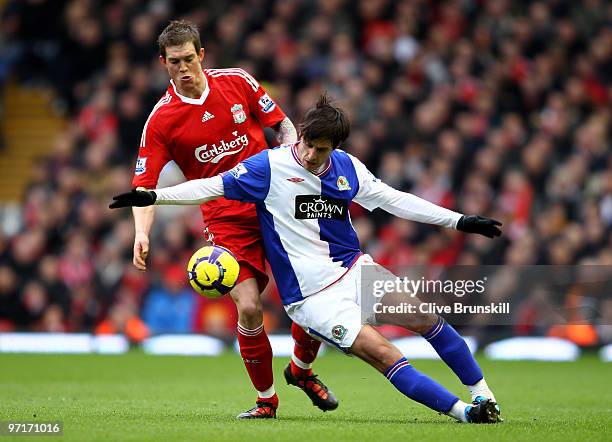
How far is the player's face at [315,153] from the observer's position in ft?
25.1

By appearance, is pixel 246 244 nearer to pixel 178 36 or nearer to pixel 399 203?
pixel 399 203

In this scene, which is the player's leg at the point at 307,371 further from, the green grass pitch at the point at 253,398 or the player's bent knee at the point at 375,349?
the player's bent knee at the point at 375,349

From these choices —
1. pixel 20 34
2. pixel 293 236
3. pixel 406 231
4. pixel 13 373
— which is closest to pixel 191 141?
pixel 293 236

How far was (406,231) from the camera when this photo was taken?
16.4 meters

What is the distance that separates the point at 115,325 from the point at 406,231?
4418 millimetres

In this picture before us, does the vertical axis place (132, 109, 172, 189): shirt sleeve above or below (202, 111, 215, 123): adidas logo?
below

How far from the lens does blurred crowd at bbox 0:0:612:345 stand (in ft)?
53.1

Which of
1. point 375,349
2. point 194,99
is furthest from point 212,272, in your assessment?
point 194,99

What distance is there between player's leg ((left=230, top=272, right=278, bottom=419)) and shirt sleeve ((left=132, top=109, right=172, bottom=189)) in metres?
0.94

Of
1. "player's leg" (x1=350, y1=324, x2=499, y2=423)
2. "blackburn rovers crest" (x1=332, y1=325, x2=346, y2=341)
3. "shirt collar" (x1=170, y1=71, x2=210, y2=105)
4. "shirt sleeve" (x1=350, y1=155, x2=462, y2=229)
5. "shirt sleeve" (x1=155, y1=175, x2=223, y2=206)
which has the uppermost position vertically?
"shirt collar" (x1=170, y1=71, x2=210, y2=105)

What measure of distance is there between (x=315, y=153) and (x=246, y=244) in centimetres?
116

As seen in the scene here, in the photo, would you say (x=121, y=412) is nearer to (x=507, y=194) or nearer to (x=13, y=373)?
(x=13, y=373)

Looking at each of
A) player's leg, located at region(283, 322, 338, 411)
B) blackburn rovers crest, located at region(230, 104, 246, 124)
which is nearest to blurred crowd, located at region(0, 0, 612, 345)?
player's leg, located at region(283, 322, 338, 411)

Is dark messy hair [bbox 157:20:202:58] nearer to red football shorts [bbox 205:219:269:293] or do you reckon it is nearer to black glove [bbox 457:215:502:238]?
red football shorts [bbox 205:219:269:293]
